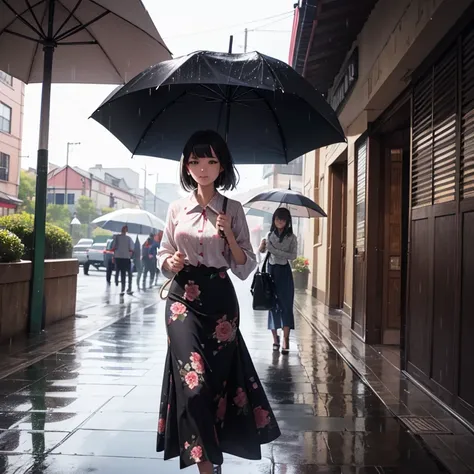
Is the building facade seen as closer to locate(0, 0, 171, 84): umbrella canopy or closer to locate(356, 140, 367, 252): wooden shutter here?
locate(356, 140, 367, 252): wooden shutter

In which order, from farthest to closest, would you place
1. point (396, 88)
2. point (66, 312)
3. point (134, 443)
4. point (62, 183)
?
1. point (62, 183)
2. point (66, 312)
3. point (396, 88)
4. point (134, 443)

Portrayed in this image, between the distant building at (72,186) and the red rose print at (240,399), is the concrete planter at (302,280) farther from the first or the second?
the distant building at (72,186)

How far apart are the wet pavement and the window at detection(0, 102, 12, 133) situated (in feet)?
98.8

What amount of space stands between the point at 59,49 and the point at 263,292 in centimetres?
473

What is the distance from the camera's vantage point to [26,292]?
7.59 m

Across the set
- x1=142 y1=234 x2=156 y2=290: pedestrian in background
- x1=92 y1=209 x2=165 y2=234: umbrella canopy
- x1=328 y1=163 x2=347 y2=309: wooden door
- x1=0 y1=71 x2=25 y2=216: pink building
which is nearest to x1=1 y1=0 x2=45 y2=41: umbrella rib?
x1=328 y1=163 x2=347 y2=309: wooden door

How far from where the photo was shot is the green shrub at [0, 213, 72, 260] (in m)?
8.02

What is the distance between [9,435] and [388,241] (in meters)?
5.75

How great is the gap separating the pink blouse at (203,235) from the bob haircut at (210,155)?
10 centimetres

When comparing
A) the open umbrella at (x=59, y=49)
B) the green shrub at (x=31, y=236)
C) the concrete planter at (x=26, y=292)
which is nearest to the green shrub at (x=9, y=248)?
the concrete planter at (x=26, y=292)

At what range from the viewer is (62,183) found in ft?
225

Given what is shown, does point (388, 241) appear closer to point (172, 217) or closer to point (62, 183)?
point (172, 217)

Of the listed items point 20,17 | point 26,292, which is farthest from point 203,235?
point 20,17

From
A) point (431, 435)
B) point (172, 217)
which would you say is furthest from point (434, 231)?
point (172, 217)
